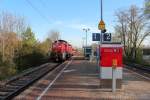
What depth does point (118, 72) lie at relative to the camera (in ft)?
58.6

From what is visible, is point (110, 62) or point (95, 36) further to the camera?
point (95, 36)

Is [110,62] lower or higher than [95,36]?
lower

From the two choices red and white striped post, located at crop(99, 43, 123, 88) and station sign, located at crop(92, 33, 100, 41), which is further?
station sign, located at crop(92, 33, 100, 41)

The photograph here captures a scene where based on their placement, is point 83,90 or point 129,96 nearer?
point 129,96

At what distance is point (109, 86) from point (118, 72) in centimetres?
85

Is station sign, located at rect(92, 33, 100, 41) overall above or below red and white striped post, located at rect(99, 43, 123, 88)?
above

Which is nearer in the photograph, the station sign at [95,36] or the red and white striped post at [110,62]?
the red and white striped post at [110,62]

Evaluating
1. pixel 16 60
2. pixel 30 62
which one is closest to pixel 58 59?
pixel 30 62

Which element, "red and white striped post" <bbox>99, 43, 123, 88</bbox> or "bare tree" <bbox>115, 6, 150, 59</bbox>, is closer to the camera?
"red and white striped post" <bbox>99, 43, 123, 88</bbox>

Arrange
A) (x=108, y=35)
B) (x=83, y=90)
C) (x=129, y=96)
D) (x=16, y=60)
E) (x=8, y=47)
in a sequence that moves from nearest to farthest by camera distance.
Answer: (x=129, y=96)
(x=83, y=90)
(x=108, y=35)
(x=16, y=60)
(x=8, y=47)

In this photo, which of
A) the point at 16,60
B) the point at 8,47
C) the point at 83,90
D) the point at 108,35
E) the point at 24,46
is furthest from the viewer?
the point at 8,47

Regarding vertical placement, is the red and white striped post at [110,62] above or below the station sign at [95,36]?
below

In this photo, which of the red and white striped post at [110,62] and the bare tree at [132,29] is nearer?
the red and white striped post at [110,62]

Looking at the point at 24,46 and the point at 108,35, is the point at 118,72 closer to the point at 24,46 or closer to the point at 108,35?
the point at 108,35
